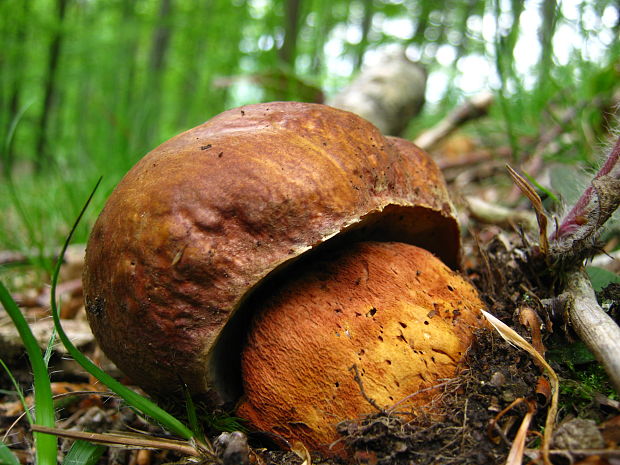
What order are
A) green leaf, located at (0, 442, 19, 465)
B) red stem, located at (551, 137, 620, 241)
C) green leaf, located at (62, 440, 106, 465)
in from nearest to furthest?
1. green leaf, located at (0, 442, 19, 465)
2. green leaf, located at (62, 440, 106, 465)
3. red stem, located at (551, 137, 620, 241)

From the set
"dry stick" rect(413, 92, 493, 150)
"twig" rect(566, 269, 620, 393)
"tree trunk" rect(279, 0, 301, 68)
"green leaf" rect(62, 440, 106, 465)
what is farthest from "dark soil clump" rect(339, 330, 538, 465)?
"tree trunk" rect(279, 0, 301, 68)

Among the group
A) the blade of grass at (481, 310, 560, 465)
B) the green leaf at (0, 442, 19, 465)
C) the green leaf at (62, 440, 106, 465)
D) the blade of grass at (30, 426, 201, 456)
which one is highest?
the blade of grass at (481, 310, 560, 465)

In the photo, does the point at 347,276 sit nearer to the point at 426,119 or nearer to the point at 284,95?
the point at 284,95

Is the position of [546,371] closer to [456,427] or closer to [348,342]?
[456,427]

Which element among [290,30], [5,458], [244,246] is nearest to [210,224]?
[244,246]

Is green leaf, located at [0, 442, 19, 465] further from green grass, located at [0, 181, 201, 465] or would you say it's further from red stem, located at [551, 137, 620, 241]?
red stem, located at [551, 137, 620, 241]

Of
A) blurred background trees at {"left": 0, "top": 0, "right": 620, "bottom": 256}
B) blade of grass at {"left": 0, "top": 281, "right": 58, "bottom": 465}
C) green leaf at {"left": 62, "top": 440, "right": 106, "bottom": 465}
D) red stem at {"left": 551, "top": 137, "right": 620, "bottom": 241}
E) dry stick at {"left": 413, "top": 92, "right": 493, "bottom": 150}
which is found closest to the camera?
blade of grass at {"left": 0, "top": 281, "right": 58, "bottom": 465}

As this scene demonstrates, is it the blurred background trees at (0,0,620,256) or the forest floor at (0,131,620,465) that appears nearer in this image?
the forest floor at (0,131,620,465)

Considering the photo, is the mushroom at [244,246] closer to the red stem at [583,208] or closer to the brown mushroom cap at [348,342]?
the brown mushroom cap at [348,342]
